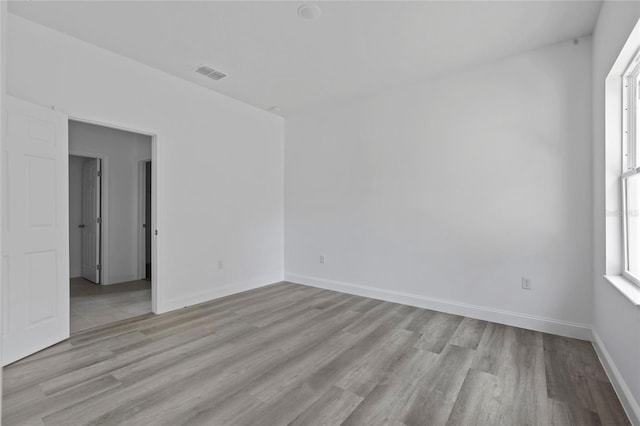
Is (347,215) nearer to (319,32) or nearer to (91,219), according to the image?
(319,32)

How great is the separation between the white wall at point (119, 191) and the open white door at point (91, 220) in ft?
0.46

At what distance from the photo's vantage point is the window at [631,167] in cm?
227

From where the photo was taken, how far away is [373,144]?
14.4ft

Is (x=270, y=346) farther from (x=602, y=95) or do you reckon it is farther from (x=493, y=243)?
(x=602, y=95)

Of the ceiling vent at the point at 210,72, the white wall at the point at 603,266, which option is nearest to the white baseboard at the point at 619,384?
the white wall at the point at 603,266

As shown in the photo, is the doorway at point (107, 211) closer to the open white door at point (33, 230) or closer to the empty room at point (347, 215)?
the empty room at point (347, 215)

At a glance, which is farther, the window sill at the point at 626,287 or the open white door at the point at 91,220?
the open white door at the point at 91,220

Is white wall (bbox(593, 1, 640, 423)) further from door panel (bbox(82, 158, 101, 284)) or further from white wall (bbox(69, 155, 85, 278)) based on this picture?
white wall (bbox(69, 155, 85, 278))

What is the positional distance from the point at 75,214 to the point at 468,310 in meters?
6.34

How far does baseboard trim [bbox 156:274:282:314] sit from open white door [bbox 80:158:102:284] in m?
2.22

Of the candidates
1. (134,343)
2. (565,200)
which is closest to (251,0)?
(134,343)

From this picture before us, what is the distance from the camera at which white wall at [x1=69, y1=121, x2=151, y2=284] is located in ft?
16.6

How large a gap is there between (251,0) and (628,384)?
3.71m

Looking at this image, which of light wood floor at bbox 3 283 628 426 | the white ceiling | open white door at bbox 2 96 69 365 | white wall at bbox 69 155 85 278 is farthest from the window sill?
white wall at bbox 69 155 85 278
